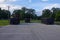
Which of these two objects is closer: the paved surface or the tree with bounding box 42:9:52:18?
the paved surface

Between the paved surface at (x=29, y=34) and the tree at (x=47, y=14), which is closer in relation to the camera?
the paved surface at (x=29, y=34)

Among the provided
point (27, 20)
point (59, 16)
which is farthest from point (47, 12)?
point (27, 20)

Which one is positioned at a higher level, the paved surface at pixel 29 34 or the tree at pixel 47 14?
the paved surface at pixel 29 34

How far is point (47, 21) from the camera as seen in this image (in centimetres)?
6091

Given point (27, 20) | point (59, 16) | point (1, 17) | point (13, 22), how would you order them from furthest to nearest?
point (1, 17), point (59, 16), point (27, 20), point (13, 22)

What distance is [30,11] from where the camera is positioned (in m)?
161

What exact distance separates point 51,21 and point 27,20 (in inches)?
1060

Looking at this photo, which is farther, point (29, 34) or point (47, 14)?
point (47, 14)

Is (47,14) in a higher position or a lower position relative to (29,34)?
lower

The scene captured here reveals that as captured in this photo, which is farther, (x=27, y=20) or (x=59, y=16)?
(x=59, y=16)

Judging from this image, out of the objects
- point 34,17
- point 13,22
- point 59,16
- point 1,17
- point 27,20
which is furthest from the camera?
point 34,17

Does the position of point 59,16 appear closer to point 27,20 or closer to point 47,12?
point 27,20

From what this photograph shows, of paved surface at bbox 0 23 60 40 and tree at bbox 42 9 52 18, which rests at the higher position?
paved surface at bbox 0 23 60 40

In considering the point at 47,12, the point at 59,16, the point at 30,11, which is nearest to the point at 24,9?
the point at 30,11
